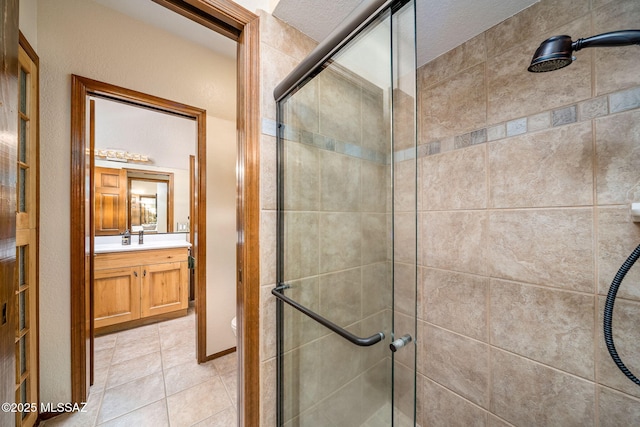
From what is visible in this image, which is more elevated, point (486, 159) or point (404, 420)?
point (486, 159)

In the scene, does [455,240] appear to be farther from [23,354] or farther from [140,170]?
[140,170]

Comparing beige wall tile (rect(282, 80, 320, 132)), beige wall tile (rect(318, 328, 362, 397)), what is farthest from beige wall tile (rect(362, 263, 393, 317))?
beige wall tile (rect(282, 80, 320, 132))

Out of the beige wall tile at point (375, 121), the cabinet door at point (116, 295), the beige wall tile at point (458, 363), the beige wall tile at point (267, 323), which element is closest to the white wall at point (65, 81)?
the cabinet door at point (116, 295)

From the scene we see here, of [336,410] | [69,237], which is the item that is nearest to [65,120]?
[69,237]

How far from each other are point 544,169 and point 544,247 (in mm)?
305

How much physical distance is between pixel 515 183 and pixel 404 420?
0.98m

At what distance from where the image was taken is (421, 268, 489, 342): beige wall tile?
109cm

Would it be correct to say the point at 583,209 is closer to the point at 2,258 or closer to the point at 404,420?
the point at 404,420

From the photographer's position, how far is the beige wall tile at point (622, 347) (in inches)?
29.0

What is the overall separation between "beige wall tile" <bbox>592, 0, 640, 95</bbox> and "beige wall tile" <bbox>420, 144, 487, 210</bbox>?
15.3 inches

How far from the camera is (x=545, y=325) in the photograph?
904 millimetres

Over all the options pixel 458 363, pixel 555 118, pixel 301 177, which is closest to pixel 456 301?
pixel 458 363

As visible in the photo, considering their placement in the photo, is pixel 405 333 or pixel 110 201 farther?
pixel 110 201

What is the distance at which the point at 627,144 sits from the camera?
754 mm
